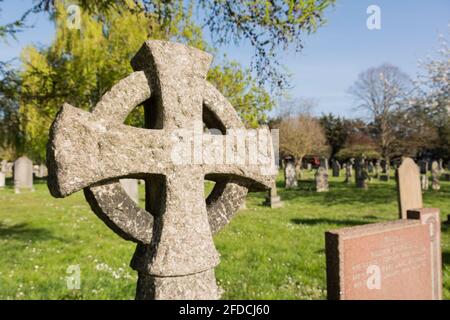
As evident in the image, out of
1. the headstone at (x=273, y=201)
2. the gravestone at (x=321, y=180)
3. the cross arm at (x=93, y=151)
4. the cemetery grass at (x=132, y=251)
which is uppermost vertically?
the cross arm at (x=93, y=151)

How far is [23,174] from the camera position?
18891 mm

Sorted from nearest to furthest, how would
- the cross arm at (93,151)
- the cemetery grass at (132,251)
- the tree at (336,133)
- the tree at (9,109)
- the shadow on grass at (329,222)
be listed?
the cross arm at (93,151) < the cemetery grass at (132,251) < the tree at (9,109) < the shadow on grass at (329,222) < the tree at (336,133)

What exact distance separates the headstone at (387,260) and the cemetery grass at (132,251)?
0.87 metres

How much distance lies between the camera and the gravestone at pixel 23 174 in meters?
18.3

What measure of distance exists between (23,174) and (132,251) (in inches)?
619

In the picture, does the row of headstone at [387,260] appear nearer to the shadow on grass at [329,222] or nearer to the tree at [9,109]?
the shadow on grass at [329,222]

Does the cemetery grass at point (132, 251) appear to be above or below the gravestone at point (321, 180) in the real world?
below

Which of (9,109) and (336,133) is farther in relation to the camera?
(336,133)

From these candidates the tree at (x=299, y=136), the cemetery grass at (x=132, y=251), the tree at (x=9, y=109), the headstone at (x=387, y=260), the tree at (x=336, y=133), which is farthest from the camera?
the tree at (x=336, y=133)

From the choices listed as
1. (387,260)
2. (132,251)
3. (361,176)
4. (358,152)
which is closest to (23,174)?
(132,251)

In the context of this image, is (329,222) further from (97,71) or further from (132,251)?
(97,71)

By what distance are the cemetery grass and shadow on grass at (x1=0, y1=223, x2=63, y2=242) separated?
2 centimetres

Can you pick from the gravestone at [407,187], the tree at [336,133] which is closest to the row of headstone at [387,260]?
the gravestone at [407,187]
